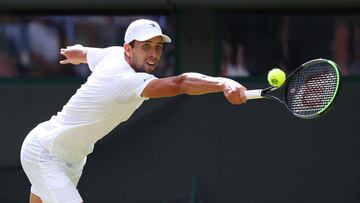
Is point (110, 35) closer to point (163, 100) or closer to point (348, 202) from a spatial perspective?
point (163, 100)

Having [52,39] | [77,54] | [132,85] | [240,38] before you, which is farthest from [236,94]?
[52,39]

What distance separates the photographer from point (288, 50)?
7660 millimetres

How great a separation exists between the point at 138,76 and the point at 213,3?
274 centimetres

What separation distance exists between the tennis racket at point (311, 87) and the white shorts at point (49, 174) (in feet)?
4.30

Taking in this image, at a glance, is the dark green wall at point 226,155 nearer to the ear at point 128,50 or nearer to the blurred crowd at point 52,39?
the blurred crowd at point 52,39

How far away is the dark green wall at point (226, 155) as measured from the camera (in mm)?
7383

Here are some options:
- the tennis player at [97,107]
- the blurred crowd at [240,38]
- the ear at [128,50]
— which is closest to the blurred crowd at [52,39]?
the blurred crowd at [240,38]

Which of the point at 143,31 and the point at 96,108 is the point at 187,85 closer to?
the point at 143,31

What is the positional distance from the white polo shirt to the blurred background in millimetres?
2226

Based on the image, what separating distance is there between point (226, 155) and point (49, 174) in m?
2.63

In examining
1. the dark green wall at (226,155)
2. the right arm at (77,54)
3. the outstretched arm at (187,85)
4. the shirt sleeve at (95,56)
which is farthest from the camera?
the dark green wall at (226,155)

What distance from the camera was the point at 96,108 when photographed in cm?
488

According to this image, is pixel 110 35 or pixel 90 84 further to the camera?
pixel 110 35

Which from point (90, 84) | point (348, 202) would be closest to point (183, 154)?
point (348, 202)
